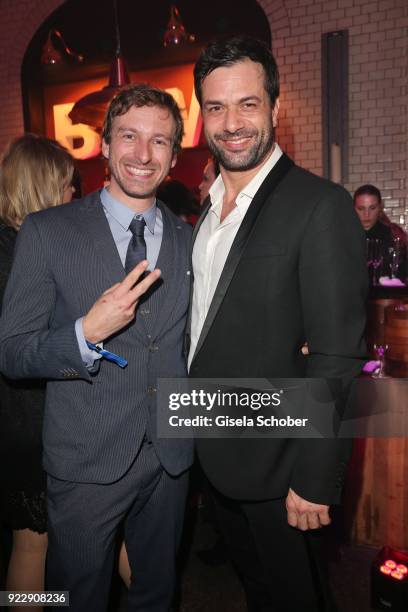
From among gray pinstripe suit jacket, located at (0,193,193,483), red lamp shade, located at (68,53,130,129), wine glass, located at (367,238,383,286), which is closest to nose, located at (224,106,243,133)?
gray pinstripe suit jacket, located at (0,193,193,483)

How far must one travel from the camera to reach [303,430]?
1.66m

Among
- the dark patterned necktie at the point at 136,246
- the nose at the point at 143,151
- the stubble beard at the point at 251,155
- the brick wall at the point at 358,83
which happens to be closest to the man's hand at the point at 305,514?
the dark patterned necktie at the point at 136,246

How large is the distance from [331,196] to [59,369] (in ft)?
3.43

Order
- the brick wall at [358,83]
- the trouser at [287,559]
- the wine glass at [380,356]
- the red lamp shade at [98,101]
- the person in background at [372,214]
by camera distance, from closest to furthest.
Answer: the trouser at [287,559], the wine glass at [380,356], the red lamp shade at [98,101], the person in background at [372,214], the brick wall at [358,83]

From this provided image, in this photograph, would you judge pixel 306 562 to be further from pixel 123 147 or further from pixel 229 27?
pixel 229 27

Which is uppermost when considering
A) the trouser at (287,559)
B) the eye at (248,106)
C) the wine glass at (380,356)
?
the eye at (248,106)

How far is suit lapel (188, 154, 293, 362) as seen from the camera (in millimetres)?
1689

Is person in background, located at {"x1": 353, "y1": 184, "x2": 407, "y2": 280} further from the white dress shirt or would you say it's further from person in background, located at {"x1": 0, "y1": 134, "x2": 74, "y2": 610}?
person in background, located at {"x1": 0, "y1": 134, "x2": 74, "y2": 610}

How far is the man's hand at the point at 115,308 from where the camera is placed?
152 cm

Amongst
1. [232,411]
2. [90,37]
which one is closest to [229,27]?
[90,37]

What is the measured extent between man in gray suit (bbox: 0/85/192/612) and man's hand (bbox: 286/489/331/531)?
1.44 feet

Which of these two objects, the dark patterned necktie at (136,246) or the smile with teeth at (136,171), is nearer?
the dark patterned necktie at (136,246)

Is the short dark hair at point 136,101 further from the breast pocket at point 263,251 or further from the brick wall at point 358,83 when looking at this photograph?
the brick wall at point 358,83

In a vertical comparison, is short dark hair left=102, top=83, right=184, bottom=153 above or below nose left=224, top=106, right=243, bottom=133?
above
